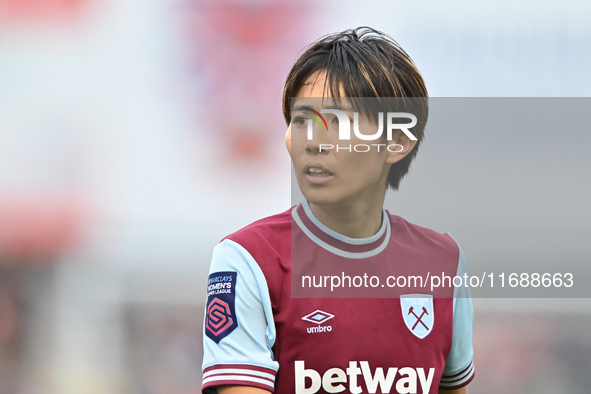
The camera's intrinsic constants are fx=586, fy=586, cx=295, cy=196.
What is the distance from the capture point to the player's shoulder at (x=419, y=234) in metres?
1.02

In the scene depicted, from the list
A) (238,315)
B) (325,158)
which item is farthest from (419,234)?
(238,315)

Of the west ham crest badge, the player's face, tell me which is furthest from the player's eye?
the west ham crest badge

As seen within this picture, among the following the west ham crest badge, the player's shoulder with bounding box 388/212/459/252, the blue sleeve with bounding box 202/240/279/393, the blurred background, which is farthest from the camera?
the blurred background

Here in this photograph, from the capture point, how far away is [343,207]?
0.93m

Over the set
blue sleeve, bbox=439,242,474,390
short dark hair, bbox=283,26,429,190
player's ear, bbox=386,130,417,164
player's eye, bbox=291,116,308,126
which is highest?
short dark hair, bbox=283,26,429,190

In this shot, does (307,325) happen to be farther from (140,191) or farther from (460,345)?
(140,191)

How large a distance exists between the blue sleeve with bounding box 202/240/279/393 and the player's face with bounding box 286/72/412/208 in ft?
0.49

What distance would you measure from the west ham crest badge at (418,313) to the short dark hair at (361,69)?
0.90 feet

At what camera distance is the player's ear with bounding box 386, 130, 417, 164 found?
3.14 ft

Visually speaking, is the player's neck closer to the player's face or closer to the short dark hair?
the player's face

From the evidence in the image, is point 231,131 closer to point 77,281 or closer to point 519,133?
point 77,281

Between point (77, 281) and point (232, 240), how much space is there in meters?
2.19

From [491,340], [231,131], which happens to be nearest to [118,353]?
[231,131]

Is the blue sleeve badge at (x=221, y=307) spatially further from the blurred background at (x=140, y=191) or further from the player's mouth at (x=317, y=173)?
the blurred background at (x=140, y=191)
